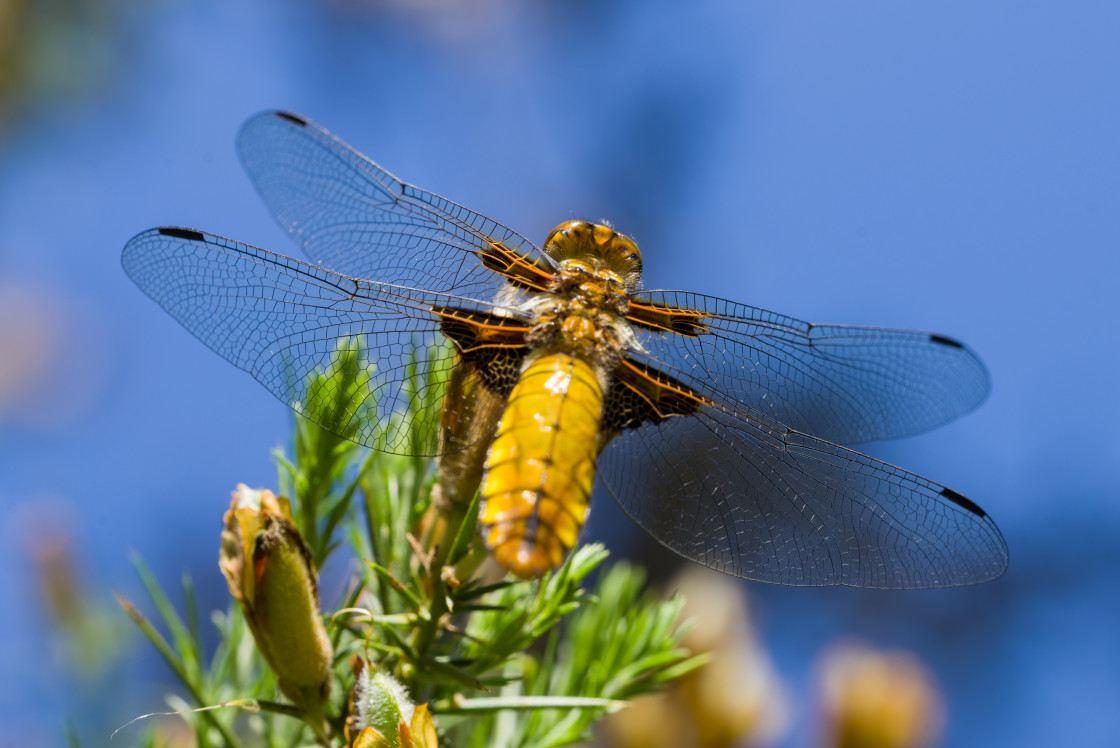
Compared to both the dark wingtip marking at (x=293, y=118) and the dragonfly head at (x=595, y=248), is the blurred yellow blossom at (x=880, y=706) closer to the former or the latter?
the dragonfly head at (x=595, y=248)

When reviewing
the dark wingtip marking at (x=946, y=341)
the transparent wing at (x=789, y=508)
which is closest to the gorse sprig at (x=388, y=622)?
the transparent wing at (x=789, y=508)

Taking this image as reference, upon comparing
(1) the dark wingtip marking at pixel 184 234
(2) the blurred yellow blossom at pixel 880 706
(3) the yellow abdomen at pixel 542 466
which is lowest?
(2) the blurred yellow blossom at pixel 880 706

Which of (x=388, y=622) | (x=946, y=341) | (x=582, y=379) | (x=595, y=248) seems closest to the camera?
(x=388, y=622)

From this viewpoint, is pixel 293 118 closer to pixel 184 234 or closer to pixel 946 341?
pixel 184 234

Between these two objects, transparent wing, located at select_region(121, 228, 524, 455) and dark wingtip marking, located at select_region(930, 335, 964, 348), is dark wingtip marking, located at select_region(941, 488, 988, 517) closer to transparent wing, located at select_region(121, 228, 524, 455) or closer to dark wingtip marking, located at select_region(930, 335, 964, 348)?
dark wingtip marking, located at select_region(930, 335, 964, 348)

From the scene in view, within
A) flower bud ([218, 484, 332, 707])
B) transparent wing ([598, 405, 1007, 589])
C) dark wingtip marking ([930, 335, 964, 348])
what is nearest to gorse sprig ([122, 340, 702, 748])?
flower bud ([218, 484, 332, 707])

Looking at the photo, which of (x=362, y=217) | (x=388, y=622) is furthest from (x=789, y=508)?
(x=362, y=217)
